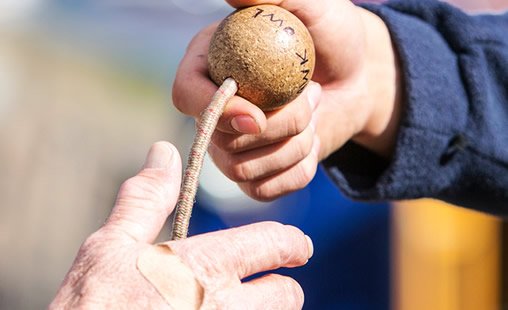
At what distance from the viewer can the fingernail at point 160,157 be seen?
731 mm

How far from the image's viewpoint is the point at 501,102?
1348 mm

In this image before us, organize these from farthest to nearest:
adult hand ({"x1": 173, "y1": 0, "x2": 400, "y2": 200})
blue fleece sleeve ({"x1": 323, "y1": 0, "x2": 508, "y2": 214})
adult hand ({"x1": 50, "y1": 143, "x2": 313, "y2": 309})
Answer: blue fleece sleeve ({"x1": 323, "y1": 0, "x2": 508, "y2": 214}) → adult hand ({"x1": 173, "y1": 0, "x2": 400, "y2": 200}) → adult hand ({"x1": 50, "y1": 143, "x2": 313, "y2": 309})

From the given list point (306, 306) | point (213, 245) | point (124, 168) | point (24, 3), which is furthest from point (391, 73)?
point (24, 3)

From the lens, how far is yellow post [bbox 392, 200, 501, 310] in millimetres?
2496

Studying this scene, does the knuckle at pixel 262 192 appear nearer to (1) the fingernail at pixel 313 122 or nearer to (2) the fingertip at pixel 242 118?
A: (1) the fingernail at pixel 313 122

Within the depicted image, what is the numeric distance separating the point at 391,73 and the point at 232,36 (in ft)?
1.84

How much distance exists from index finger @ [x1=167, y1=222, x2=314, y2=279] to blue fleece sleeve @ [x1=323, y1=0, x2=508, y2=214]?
54cm

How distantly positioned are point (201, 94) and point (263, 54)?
0.54 ft

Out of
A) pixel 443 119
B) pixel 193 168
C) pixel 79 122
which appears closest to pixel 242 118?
pixel 193 168

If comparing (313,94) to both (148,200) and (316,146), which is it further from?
(148,200)

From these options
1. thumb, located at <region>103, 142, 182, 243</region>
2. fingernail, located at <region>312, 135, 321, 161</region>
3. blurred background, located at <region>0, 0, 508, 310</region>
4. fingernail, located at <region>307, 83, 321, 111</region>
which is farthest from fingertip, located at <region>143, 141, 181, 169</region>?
blurred background, located at <region>0, 0, 508, 310</region>

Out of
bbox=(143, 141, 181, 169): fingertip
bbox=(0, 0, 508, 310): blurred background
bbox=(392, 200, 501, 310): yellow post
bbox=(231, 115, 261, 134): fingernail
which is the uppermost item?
bbox=(143, 141, 181, 169): fingertip

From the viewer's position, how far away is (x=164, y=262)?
0.65 m

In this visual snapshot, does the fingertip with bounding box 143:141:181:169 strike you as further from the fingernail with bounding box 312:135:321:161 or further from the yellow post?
the yellow post
